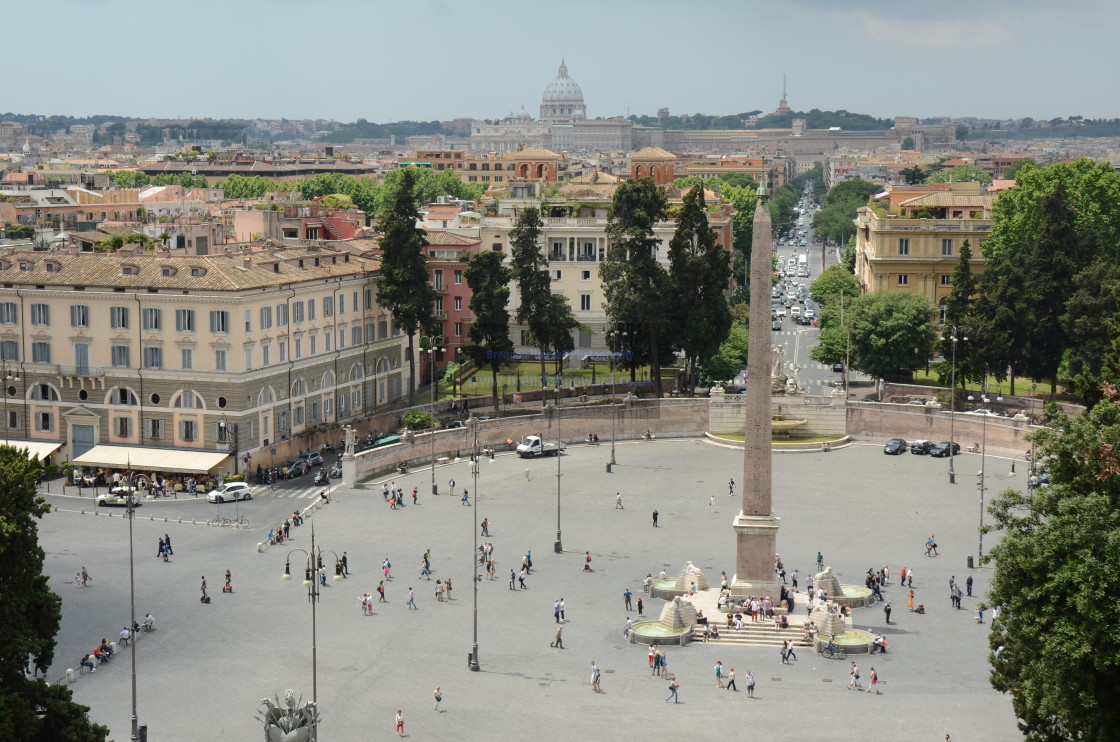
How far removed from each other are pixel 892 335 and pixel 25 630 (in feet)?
207

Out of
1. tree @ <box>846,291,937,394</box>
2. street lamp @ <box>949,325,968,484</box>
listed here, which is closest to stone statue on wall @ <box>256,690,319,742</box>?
street lamp @ <box>949,325,968,484</box>

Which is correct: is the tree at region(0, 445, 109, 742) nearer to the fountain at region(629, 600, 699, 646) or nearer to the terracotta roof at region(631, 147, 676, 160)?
the fountain at region(629, 600, 699, 646)

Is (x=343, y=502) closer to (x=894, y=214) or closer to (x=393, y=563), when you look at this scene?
(x=393, y=563)

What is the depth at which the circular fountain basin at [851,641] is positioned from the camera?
173 feet

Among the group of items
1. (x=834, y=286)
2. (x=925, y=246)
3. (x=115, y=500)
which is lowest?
(x=115, y=500)

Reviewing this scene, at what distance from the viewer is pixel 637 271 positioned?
88500 mm

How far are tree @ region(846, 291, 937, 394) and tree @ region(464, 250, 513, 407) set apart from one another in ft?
A: 65.3

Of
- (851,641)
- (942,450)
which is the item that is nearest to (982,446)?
(942,450)

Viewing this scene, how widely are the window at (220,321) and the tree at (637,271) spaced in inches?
826

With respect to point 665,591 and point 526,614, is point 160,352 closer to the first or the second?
point 526,614

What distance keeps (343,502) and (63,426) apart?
52.2 feet

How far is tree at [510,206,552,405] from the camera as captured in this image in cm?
8981

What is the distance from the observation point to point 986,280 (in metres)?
93.2

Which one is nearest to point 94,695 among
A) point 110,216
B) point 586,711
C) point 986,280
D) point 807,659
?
point 586,711
